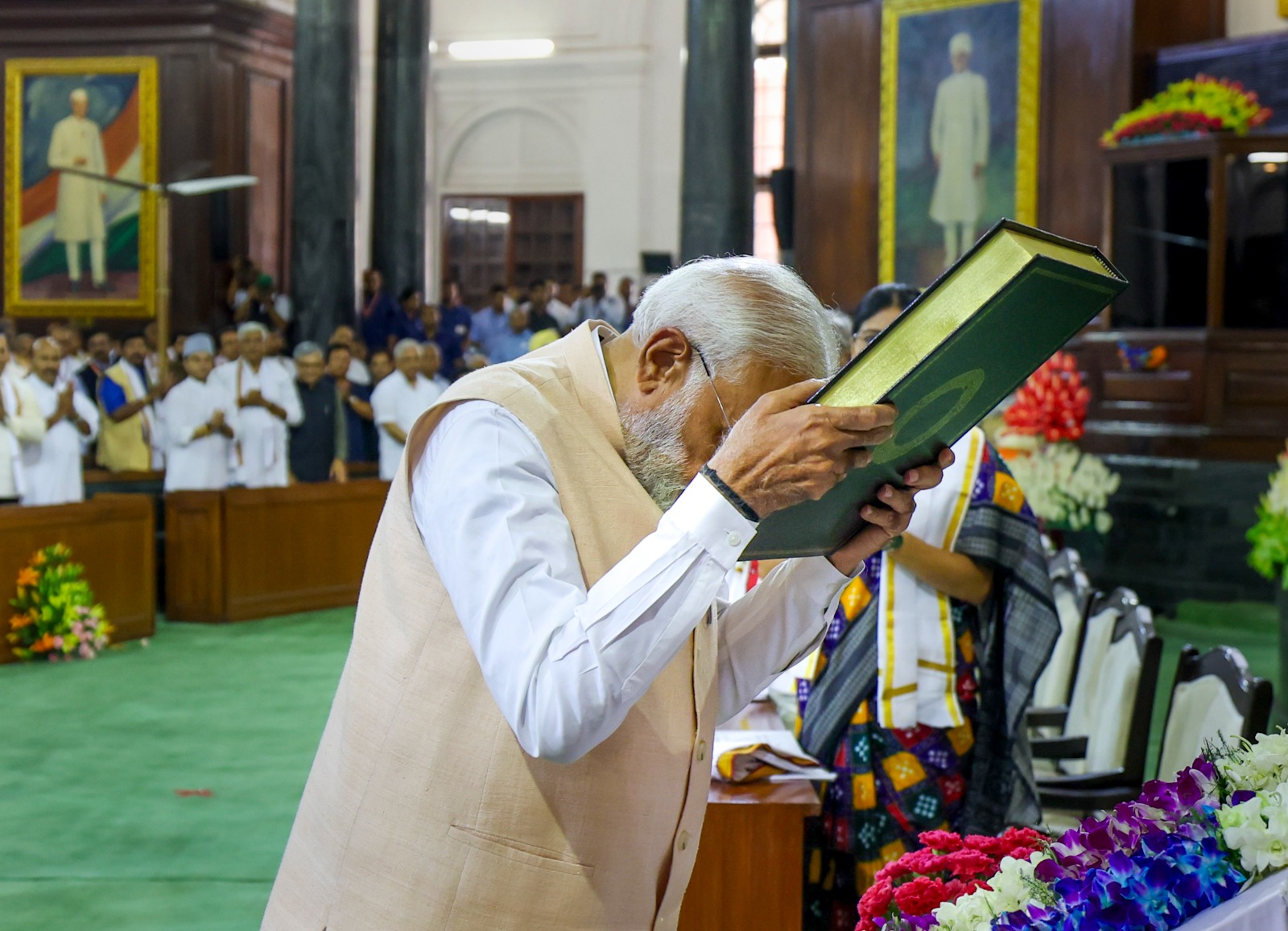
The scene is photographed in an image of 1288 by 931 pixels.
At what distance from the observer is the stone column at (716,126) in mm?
11742

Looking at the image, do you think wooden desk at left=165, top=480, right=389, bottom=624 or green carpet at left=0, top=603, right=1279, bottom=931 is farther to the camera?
wooden desk at left=165, top=480, right=389, bottom=624

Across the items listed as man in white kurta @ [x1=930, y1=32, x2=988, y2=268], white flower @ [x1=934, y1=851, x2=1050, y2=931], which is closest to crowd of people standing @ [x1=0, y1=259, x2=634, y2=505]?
man in white kurta @ [x1=930, y1=32, x2=988, y2=268]

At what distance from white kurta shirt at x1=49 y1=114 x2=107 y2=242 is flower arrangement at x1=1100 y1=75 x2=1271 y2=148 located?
36.2 ft

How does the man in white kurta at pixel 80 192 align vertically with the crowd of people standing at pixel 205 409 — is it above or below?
above

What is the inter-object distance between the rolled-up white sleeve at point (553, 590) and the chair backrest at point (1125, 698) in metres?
2.25

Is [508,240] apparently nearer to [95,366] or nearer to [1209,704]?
[95,366]

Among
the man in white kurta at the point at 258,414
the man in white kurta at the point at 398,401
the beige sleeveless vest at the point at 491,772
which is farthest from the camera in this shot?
the man in white kurta at the point at 398,401

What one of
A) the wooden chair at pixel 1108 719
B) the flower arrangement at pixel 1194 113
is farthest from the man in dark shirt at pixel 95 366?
the wooden chair at pixel 1108 719

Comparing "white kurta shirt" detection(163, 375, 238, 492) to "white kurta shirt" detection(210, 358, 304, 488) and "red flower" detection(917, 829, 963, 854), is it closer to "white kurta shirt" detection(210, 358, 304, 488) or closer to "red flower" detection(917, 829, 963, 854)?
"white kurta shirt" detection(210, 358, 304, 488)

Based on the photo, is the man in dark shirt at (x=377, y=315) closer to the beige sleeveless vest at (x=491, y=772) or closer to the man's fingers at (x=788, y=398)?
the beige sleeveless vest at (x=491, y=772)

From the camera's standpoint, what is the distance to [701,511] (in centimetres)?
131

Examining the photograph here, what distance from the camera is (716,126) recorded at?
1177 centimetres

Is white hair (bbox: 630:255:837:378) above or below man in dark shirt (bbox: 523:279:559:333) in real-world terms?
below

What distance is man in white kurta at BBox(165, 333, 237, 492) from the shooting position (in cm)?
1034
